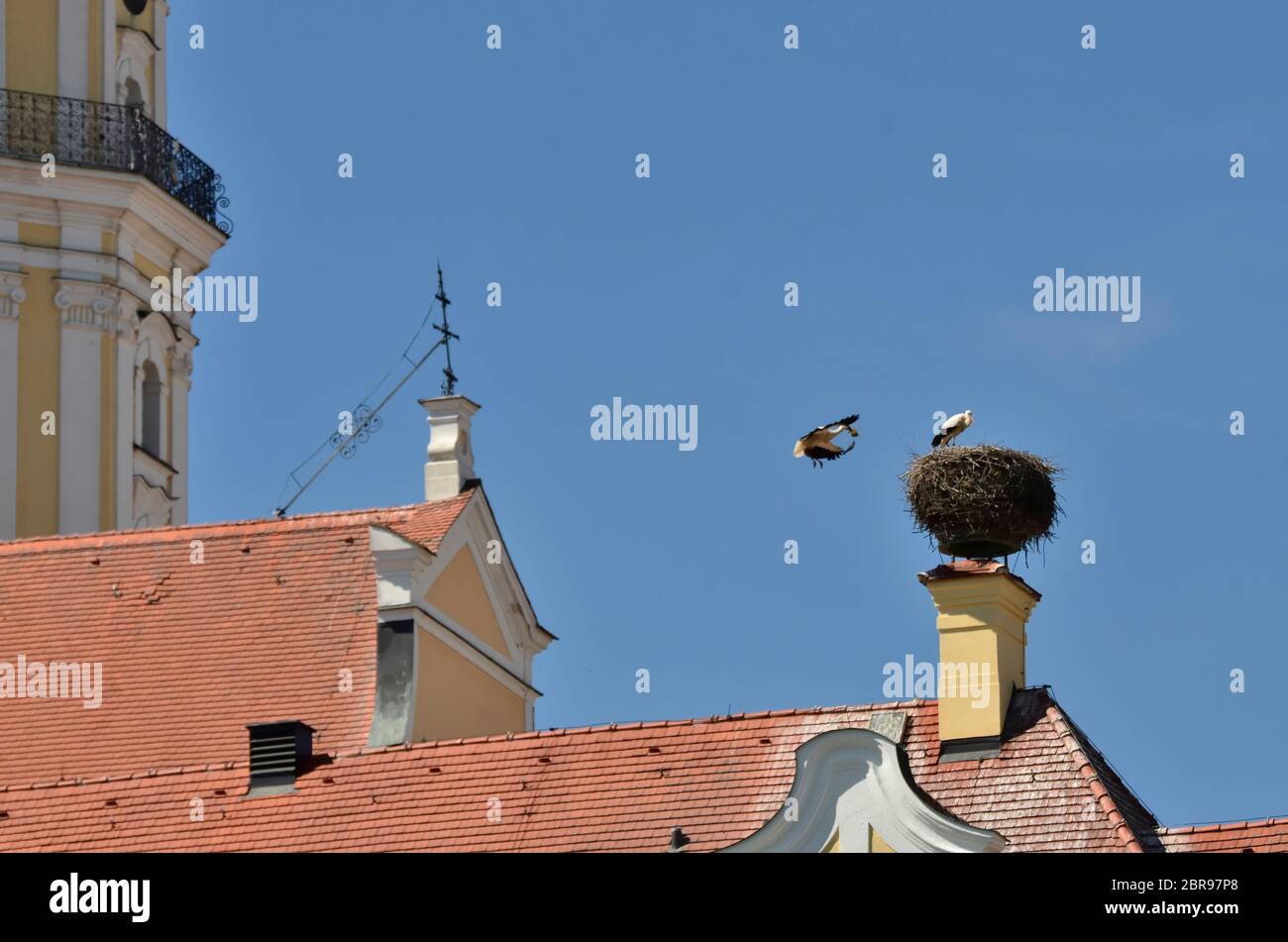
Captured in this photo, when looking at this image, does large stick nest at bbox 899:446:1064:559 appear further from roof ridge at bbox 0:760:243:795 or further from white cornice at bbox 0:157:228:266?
white cornice at bbox 0:157:228:266

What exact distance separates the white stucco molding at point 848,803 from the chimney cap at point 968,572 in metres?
1.80

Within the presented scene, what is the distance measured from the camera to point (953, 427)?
27828mm

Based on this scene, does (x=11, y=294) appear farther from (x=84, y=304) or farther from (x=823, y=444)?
(x=823, y=444)

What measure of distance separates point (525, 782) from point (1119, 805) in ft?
14.7

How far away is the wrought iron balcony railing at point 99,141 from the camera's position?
4134 centimetres

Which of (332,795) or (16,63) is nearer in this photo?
(332,795)

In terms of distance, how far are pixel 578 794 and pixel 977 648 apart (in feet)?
10.1

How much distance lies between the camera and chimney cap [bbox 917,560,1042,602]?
26.8 meters

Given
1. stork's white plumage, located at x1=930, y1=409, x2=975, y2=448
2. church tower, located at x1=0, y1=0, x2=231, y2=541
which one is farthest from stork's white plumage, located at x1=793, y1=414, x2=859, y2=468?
church tower, located at x1=0, y1=0, x2=231, y2=541

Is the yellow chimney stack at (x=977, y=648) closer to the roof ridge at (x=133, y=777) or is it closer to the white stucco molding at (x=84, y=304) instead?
the roof ridge at (x=133, y=777)

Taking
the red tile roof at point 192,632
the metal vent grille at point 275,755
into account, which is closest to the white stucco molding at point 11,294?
the red tile roof at point 192,632

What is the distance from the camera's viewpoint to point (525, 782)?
89.4 feet
